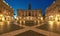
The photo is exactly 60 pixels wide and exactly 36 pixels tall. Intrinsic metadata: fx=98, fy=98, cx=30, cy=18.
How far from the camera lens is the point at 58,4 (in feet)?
137

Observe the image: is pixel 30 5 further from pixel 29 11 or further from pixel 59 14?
pixel 59 14

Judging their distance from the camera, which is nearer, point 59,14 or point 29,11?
point 59,14

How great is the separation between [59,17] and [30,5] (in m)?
71.9

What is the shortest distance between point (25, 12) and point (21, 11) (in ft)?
12.7

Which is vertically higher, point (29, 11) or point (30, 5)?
point (30, 5)

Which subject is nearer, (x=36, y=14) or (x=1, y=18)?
(x=1, y=18)

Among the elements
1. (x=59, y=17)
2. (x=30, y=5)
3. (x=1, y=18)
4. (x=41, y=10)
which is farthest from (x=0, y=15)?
(x=30, y=5)

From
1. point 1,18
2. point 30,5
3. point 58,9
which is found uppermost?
point 30,5

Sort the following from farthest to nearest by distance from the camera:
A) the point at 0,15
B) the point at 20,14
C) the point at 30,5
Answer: the point at 30,5
the point at 20,14
the point at 0,15

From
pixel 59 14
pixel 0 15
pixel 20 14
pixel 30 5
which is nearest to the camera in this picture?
pixel 0 15

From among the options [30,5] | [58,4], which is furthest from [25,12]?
[58,4]

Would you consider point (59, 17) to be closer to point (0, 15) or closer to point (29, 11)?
point (0, 15)

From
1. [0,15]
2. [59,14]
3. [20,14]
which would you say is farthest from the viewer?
[20,14]

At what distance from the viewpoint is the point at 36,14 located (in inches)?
3634
